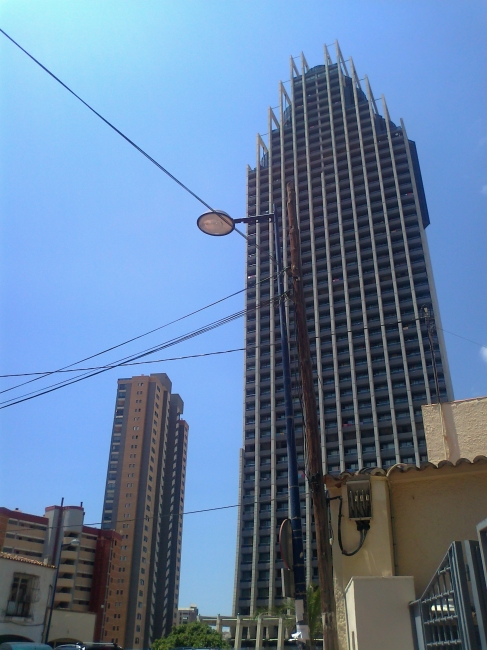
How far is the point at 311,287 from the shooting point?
100 metres

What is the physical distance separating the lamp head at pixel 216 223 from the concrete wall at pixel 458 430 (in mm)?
7351

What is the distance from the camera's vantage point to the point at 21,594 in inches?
1179

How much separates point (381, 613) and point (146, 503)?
11115 cm

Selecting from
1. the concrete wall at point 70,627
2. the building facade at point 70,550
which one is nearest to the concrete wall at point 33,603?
the concrete wall at point 70,627

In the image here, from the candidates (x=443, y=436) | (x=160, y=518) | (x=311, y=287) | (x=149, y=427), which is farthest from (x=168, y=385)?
(x=443, y=436)

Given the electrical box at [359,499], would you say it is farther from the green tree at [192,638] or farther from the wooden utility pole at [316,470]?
the green tree at [192,638]

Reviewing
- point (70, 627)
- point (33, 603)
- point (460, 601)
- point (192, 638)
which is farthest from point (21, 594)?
point (460, 601)

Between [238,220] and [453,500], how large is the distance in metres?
5.93

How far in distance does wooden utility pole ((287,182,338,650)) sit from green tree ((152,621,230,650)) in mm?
51222

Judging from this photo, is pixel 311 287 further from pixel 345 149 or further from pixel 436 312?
pixel 345 149

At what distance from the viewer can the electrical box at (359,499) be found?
9398 mm

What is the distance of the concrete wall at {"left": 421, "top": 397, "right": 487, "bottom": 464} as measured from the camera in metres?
13.0

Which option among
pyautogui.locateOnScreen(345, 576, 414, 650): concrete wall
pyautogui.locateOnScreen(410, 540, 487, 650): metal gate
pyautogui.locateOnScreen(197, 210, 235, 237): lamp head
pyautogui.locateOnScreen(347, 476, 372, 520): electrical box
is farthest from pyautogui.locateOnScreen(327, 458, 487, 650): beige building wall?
pyautogui.locateOnScreen(197, 210, 235, 237): lamp head

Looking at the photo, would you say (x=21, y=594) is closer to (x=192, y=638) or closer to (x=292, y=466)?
(x=292, y=466)
